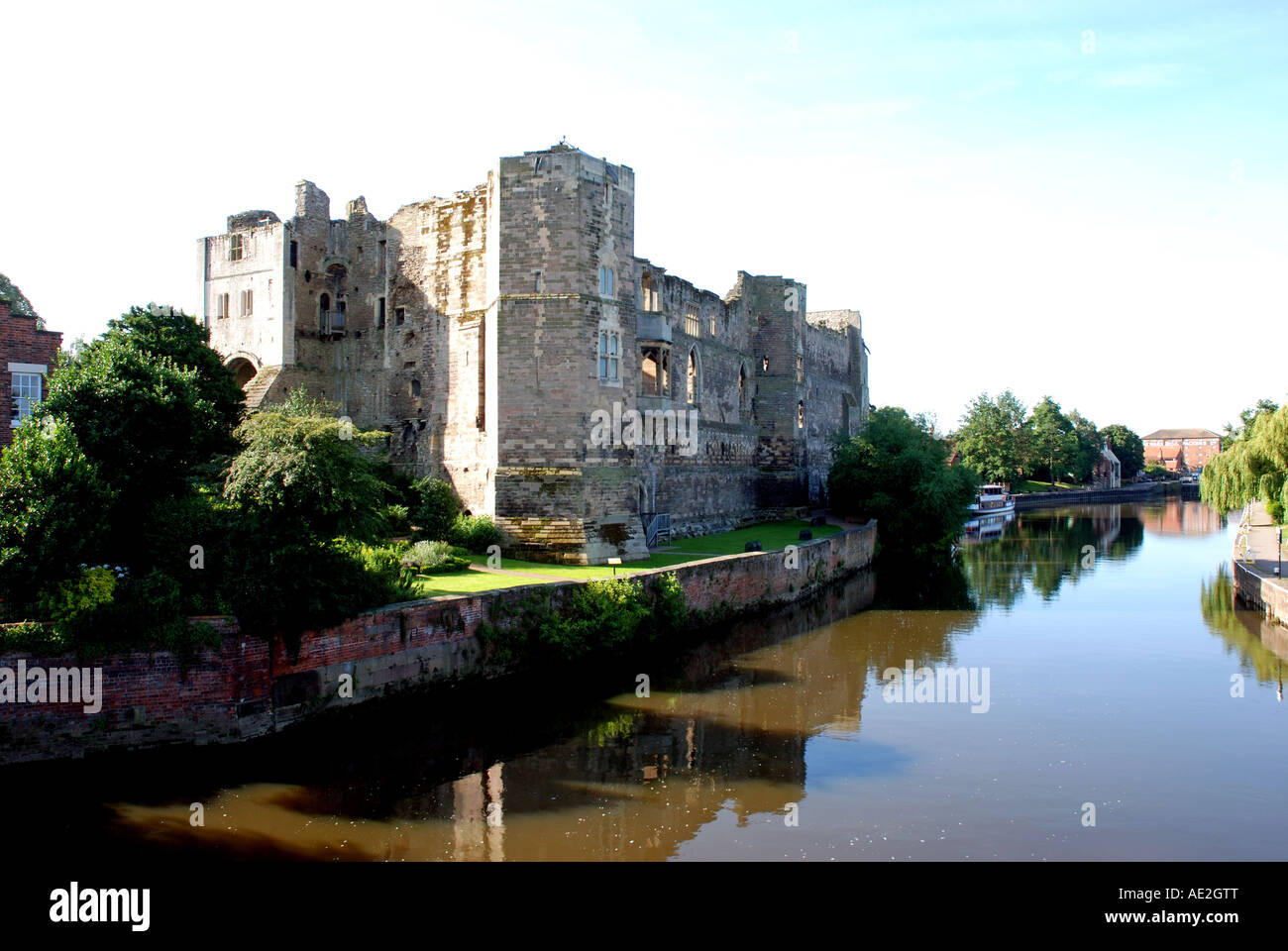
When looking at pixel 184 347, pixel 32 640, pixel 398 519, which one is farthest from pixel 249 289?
pixel 32 640

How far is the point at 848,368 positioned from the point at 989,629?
33.8 metres

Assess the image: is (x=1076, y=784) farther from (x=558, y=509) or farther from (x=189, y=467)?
(x=189, y=467)

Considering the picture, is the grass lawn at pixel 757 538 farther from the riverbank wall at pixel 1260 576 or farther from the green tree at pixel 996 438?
the green tree at pixel 996 438

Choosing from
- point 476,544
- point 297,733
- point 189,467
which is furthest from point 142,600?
point 476,544

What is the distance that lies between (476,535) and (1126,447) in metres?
122

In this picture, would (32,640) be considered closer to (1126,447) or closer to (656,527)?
(656,527)

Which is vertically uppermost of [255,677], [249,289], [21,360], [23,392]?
[249,289]

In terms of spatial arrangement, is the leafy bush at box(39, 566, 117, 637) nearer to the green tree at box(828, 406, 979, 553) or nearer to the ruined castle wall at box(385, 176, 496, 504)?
the ruined castle wall at box(385, 176, 496, 504)

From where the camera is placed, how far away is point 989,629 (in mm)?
24250

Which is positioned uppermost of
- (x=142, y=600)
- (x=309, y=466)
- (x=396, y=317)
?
(x=396, y=317)

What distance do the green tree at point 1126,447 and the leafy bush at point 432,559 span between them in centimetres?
11678

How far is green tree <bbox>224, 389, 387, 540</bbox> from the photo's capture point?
→ 50.4 ft

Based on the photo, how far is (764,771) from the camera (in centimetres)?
1302

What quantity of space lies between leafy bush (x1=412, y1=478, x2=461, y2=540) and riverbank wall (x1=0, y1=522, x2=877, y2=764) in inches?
232
